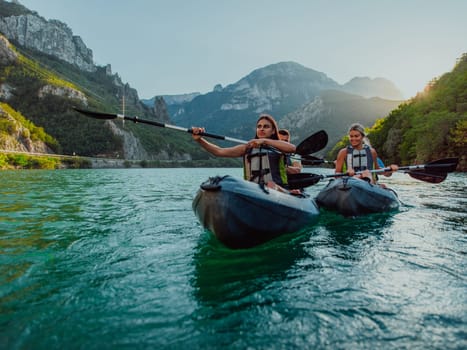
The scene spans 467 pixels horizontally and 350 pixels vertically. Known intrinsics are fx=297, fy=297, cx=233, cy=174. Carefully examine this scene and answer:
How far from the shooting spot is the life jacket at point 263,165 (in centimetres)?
559

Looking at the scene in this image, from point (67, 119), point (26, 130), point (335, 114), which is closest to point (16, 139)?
point (26, 130)

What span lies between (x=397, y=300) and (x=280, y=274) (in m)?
1.29

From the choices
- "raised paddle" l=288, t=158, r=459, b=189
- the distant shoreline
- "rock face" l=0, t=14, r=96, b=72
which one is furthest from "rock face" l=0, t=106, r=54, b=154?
"rock face" l=0, t=14, r=96, b=72

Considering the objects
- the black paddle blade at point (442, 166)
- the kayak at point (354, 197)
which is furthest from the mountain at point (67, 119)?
the black paddle blade at point (442, 166)

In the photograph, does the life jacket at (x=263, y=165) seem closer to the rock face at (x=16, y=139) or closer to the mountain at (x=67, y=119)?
the rock face at (x=16, y=139)

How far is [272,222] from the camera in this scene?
461 cm

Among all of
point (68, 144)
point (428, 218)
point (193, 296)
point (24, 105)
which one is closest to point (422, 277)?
point (193, 296)

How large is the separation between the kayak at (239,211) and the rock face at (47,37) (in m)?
207

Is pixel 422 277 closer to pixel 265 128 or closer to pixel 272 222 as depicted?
pixel 272 222

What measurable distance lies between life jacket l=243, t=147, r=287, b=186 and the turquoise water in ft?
3.89

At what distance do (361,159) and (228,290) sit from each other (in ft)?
22.0

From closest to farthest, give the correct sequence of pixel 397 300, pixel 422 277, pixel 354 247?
pixel 397 300 → pixel 422 277 → pixel 354 247

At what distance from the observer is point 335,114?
17088cm

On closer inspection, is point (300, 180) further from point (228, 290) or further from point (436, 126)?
point (436, 126)
